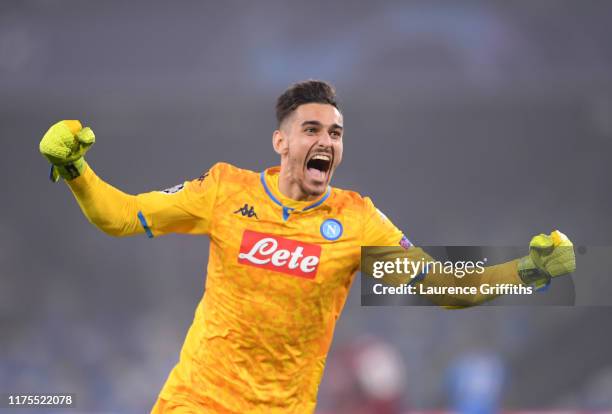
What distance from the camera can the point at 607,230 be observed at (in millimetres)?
8891

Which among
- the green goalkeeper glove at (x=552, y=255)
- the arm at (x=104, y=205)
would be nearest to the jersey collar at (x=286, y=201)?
the arm at (x=104, y=205)

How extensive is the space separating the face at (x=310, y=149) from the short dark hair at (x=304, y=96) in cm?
3

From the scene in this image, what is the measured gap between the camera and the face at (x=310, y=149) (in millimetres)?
4051

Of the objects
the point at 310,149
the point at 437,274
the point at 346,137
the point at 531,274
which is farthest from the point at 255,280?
the point at 346,137

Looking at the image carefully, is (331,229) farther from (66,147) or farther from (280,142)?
(66,147)

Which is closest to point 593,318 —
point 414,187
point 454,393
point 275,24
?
point 454,393

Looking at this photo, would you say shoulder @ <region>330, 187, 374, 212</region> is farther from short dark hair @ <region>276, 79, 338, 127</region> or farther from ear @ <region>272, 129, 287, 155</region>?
short dark hair @ <region>276, 79, 338, 127</region>

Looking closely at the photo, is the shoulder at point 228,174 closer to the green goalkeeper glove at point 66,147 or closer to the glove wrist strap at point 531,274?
the green goalkeeper glove at point 66,147

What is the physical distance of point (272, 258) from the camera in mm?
3922

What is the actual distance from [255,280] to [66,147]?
3.31 feet

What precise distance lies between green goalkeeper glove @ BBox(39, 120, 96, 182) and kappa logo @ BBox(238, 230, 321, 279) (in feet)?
2.68

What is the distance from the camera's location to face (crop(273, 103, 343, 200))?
13.3 feet

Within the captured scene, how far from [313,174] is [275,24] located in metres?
5.25

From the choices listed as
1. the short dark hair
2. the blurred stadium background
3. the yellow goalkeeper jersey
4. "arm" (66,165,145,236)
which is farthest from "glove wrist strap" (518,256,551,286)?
the blurred stadium background
